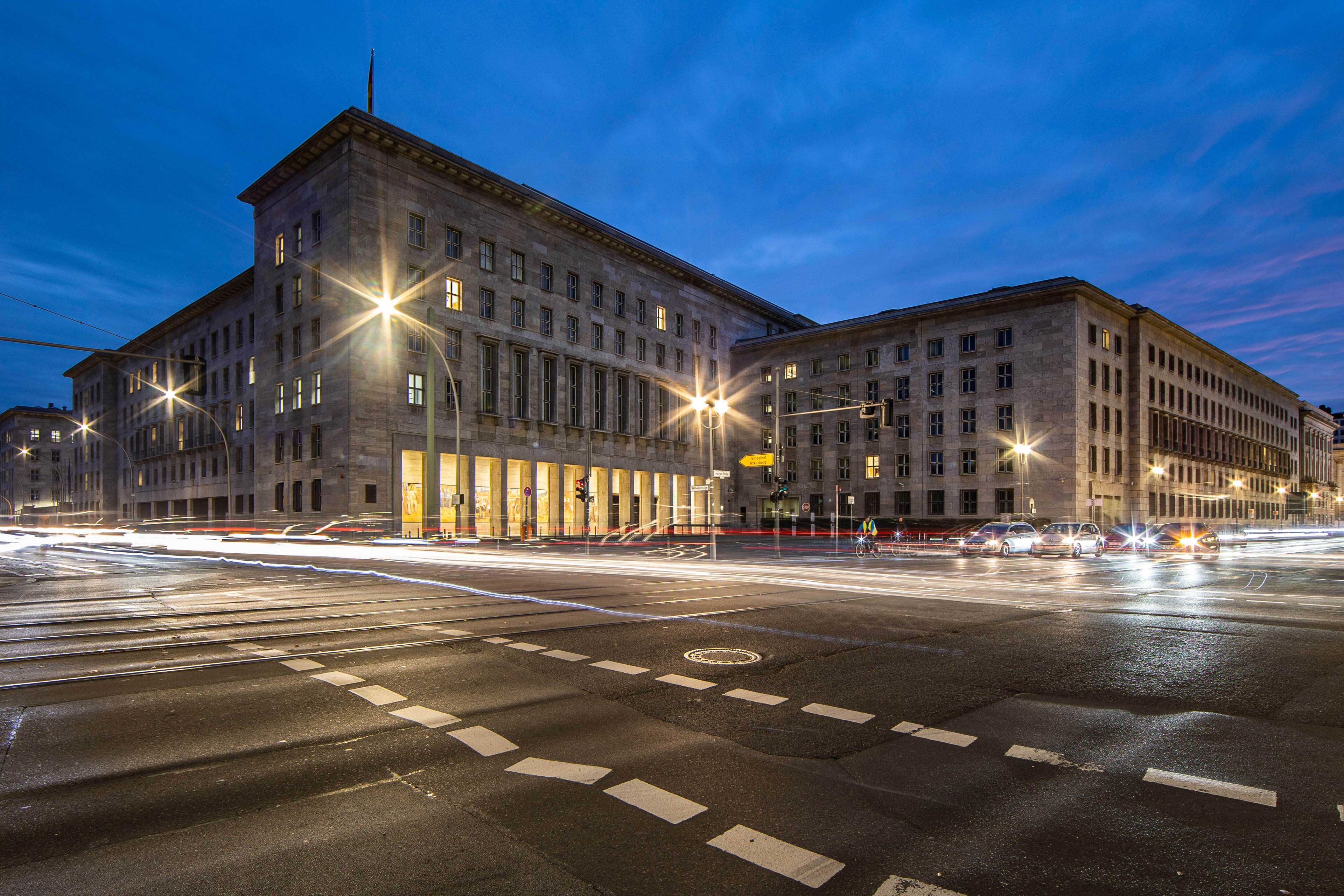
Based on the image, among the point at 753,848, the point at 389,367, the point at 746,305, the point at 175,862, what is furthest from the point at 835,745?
the point at 746,305

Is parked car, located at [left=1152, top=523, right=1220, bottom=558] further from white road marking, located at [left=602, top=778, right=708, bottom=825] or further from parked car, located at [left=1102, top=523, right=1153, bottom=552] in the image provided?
white road marking, located at [left=602, top=778, right=708, bottom=825]

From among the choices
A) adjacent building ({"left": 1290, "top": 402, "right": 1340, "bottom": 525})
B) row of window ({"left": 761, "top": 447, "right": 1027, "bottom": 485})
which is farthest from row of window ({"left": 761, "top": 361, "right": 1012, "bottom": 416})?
adjacent building ({"left": 1290, "top": 402, "right": 1340, "bottom": 525})

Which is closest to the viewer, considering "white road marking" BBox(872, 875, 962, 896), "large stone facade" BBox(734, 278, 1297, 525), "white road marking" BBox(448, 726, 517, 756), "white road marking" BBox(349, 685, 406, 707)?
"white road marking" BBox(872, 875, 962, 896)

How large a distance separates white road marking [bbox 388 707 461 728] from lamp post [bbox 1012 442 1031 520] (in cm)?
5338

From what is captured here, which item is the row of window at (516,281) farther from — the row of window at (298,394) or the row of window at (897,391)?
the row of window at (897,391)

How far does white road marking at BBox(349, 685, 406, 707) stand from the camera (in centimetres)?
602

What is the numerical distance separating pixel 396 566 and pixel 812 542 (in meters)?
31.2

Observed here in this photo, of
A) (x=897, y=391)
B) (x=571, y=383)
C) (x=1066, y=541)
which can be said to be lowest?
(x=1066, y=541)

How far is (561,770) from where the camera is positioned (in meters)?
4.50

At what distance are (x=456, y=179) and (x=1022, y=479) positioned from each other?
43873 mm

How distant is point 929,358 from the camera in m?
59.0

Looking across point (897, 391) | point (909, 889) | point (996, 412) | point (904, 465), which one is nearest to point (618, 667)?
point (909, 889)

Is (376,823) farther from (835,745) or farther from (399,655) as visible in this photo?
(399,655)

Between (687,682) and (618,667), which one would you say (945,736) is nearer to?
(687,682)
